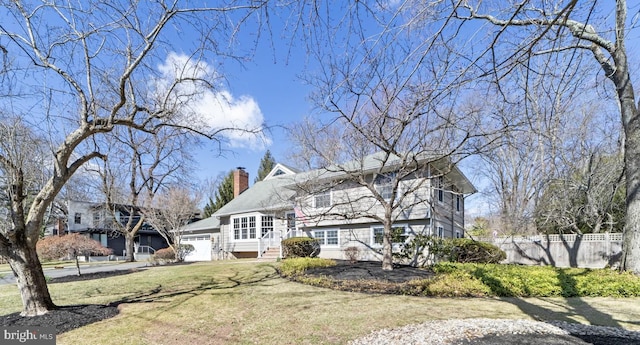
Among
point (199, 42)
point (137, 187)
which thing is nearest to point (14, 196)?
point (199, 42)

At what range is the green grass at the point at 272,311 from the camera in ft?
16.8

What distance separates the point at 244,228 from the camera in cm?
2152

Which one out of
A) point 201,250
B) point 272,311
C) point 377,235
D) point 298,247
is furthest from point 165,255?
point 272,311

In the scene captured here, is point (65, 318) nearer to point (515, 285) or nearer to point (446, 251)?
point (515, 285)

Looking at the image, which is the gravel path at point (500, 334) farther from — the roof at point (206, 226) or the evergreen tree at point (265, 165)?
the evergreen tree at point (265, 165)

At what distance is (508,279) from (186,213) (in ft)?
63.4

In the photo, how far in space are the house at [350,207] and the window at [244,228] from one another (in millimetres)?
66

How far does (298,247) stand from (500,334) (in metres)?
12.0

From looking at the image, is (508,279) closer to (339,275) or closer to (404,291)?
(404,291)

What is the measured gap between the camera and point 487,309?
6.59m

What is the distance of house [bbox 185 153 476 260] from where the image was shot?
13141 millimetres

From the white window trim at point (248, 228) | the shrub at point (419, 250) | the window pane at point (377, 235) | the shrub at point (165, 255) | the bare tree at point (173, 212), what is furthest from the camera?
the white window trim at point (248, 228)

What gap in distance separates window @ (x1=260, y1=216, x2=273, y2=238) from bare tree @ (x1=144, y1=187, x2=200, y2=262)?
5.26 meters

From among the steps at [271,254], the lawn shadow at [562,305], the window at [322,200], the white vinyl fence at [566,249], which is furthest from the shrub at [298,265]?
the white vinyl fence at [566,249]
